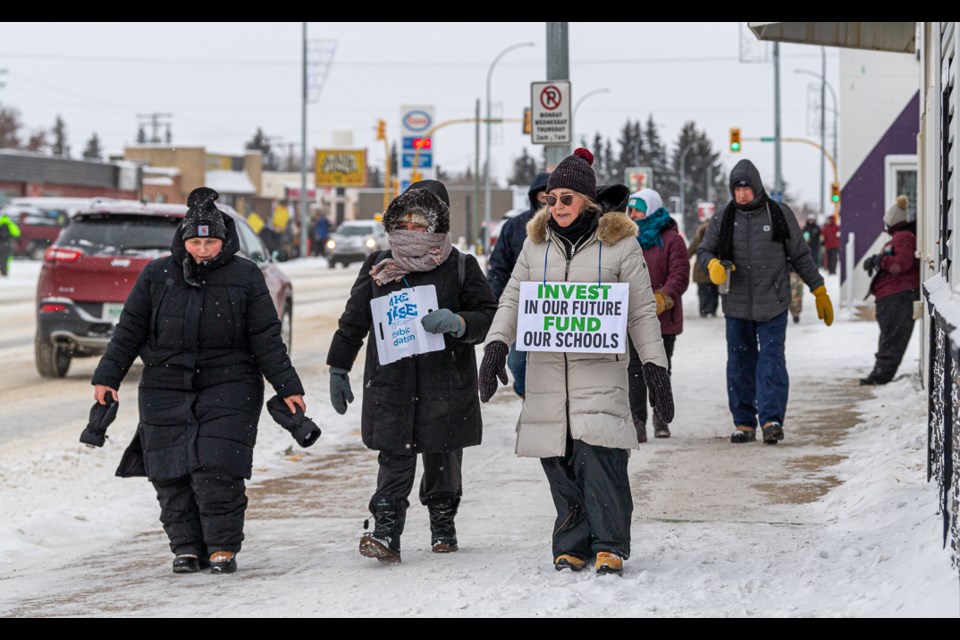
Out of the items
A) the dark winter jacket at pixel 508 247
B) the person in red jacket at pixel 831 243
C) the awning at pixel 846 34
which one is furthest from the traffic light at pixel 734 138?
the dark winter jacket at pixel 508 247

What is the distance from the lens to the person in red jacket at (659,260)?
32.2 ft

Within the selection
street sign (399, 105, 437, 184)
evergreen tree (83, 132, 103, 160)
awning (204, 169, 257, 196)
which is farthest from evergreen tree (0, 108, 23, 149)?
street sign (399, 105, 437, 184)

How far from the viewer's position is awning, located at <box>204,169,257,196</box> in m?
94.5

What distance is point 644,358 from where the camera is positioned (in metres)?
6.02

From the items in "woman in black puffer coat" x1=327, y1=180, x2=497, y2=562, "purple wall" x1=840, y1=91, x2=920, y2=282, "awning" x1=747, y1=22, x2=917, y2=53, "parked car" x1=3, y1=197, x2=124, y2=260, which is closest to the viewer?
"woman in black puffer coat" x1=327, y1=180, x2=497, y2=562

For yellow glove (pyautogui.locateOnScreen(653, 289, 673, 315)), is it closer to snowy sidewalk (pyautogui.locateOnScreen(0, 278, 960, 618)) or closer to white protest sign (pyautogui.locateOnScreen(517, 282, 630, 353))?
snowy sidewalk (pyautogui.locateOnScreen(0, 278, 960, 618))

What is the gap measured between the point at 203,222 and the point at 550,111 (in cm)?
764

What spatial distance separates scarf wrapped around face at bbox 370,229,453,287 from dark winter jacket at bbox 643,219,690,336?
3469 mm

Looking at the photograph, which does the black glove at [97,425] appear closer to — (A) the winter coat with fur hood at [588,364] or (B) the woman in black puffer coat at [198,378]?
(B) the woman in black puffer coat at [198,378]

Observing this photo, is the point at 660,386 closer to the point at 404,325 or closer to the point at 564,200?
the point at 564,200

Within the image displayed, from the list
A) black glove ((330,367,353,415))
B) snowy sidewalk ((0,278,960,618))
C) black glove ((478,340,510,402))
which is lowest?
snowy sidewalk ((0,278,960,618))

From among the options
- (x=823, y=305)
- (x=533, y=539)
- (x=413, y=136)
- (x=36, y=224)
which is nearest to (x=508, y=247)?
(x=823, y=305)

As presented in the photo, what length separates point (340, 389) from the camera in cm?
646
